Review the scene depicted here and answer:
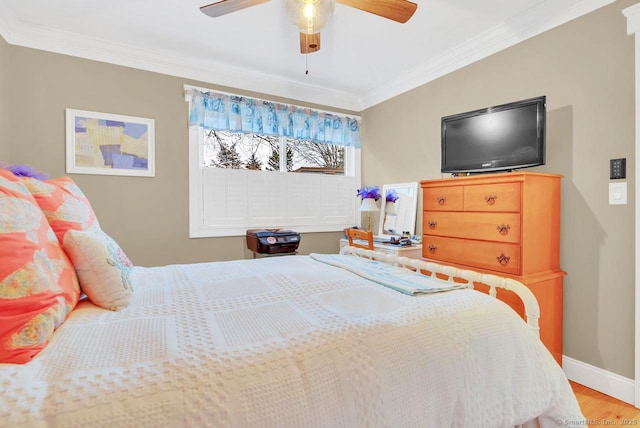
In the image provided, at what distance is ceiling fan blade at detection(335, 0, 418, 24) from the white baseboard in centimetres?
253

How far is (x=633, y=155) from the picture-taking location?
6.12 feet

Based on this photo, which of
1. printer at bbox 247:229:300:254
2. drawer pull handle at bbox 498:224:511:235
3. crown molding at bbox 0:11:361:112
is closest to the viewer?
drawer pull handle at bbox 498:224:511:235

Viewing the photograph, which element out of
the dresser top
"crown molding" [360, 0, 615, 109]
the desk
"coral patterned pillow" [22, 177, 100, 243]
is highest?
"crown molding" [360, 0, 615, 109]

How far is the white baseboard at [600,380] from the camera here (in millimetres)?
1894

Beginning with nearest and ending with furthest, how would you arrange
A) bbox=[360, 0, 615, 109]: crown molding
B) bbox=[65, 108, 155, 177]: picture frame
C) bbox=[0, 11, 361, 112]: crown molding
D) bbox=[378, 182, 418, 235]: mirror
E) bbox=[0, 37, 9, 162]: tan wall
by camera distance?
bbox=[360, 0, 615, 109]: crown molding, bbox=[0, 37, 9, 162]: tan wall, bbox=[0, 11, 361, 112]: crown molding, bbox=[65, 108, 155, 177]: picture frame, bbox=[378, 182, 418, 235]: mirror

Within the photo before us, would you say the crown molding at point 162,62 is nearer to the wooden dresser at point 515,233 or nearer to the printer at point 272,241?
the printer at point 272,241

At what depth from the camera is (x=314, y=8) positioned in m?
1.64

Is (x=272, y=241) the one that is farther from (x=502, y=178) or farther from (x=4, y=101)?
(x=4, y=101)

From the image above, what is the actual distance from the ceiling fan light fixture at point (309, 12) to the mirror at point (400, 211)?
205 cm

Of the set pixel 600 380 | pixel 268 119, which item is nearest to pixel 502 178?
pixel 600 380

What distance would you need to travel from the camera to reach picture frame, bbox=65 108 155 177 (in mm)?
2688

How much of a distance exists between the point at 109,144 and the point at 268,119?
1558 mm

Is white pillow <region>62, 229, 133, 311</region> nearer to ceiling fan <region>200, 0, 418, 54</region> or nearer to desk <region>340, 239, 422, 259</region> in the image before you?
ceiling fan <region>200, 0, 418, 54</region>

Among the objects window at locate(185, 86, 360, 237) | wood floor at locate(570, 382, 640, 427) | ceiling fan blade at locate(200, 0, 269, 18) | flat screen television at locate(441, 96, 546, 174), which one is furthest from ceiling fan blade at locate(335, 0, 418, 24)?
wood floor at locate(570, 382, 640, 427)
